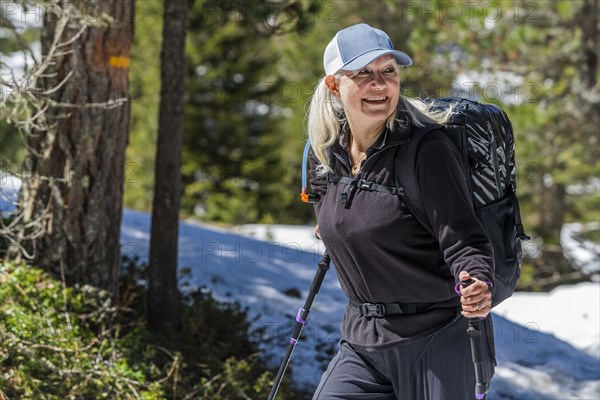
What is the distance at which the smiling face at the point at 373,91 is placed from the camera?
300 centimetres

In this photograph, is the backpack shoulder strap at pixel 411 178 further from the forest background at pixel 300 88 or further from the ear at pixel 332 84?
the forest background at pixel 300 88

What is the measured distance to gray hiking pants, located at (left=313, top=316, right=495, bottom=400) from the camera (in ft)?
9.57

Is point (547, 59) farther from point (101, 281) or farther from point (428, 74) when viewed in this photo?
point (101, 281)

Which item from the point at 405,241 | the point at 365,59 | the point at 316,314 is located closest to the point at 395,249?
the point at 405,241

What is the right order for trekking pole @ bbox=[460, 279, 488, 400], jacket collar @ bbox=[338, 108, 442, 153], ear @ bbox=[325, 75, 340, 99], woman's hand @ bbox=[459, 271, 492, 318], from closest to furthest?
1. woman's hand @ bbox=[459, 271, 492, 318]
2. trekking pole @ bbox=[460, 279, 488, 400]
3. jacket collar @ bbox=[338, 108, 442, 153]
4. ear @ bbox=[325, 75, 340, 99]

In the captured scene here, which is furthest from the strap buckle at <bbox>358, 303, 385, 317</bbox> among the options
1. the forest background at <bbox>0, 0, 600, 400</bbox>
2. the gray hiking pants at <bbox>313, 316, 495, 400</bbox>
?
the forest background at <bbox>0, 0, 600, 400</bbox>

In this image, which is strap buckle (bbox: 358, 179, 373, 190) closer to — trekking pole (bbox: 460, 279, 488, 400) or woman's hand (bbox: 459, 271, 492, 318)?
woman's hand (bbox: 459, 271, 492, 318)

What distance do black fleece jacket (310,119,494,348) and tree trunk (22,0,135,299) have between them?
321cm

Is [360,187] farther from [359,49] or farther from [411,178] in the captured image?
[359,49]

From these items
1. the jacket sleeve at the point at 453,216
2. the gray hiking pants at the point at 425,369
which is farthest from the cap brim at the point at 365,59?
the gray hiking pants at the point at 425,369

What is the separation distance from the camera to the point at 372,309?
3.02 metres

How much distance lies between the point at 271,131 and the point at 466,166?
16337 millimetres

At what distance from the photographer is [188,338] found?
6445 millimetres

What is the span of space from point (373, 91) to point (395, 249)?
1.89 feet
